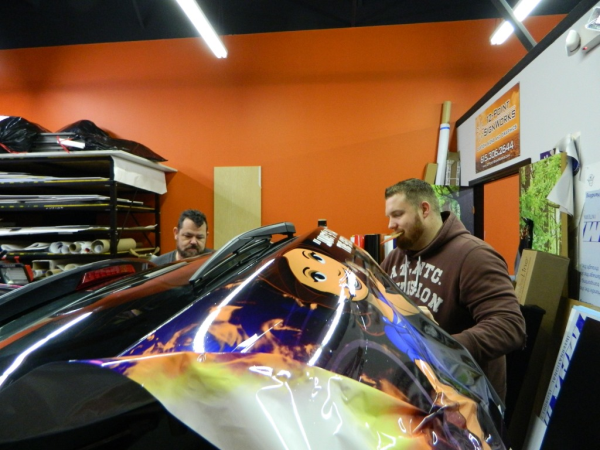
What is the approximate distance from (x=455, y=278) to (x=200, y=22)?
7.64 feet

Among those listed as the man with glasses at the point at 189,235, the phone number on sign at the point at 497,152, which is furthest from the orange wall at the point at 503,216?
the man with glasses at the point at 189,235

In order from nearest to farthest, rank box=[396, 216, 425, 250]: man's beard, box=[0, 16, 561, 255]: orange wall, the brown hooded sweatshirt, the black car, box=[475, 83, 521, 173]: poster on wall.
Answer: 1. the black car
2. the brown hooded sweatshirt
3. box=[396, 216, 425, 250]: man's beard
4. box=[475, 83, 521, 173]: poster on wall
5. box=[0, 16, 561, 255]: orange wall

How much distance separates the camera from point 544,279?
1.59m

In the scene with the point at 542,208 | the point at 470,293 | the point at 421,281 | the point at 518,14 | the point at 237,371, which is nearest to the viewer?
the point at 237,371

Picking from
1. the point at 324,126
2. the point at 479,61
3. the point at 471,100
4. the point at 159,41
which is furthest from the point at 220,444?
the point at 159,41

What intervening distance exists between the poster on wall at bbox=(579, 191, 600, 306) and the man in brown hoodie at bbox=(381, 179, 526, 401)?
0.53 meters

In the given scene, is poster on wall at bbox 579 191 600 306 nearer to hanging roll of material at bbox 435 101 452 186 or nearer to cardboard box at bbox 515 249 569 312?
cardboard box at bbox 515 249 569 312

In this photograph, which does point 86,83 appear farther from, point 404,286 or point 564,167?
point 564,167

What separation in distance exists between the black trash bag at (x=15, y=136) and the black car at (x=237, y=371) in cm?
286

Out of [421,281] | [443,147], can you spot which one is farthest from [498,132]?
[421,281]

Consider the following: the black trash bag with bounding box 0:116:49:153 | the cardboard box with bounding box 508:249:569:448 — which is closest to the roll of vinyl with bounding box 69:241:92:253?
the black trash bag with bounding box 0:116:49:153

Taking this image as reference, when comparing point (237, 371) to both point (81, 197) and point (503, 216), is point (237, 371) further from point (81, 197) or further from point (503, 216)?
point (503, 216)

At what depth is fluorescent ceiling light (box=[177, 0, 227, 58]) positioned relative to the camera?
7.08ft

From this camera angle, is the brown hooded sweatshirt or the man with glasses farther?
the man with glasses
